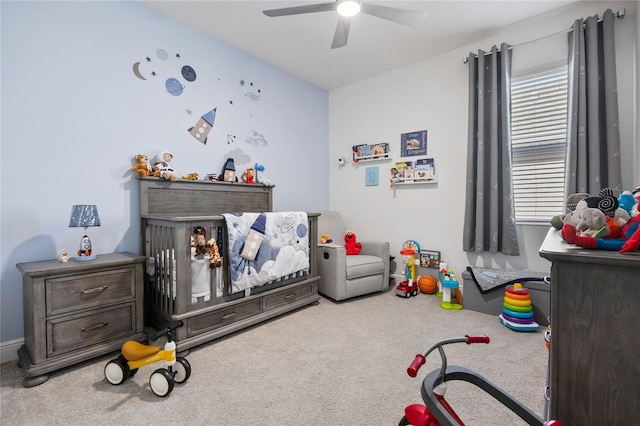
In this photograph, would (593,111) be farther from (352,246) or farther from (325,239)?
(325,239)

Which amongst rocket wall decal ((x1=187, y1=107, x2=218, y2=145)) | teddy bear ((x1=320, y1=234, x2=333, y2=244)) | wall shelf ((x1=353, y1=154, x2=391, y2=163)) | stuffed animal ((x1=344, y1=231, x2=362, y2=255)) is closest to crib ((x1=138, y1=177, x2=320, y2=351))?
rocket wall decal ((x1=187, y1=107, x2=218, y2=145))

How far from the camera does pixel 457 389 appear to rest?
59.5 inches

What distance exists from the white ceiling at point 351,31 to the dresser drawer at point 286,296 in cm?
234

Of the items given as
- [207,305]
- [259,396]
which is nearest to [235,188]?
[207,305]

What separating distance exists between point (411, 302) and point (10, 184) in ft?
10.5

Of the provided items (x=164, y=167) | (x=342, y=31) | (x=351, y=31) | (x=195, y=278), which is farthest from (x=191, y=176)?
(x=351, y=31)

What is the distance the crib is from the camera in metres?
1.93

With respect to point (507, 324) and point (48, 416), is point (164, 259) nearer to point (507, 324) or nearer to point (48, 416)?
point (48, 416)

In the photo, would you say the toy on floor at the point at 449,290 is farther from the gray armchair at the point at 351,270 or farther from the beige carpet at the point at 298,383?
the gray armchair at the point at 351,270

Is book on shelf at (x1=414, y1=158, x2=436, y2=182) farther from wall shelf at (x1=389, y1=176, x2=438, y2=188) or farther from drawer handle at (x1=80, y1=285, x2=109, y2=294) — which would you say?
drawer handle at (x1=80, y1=285, x2=109, y2=294)

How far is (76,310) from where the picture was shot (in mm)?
1728

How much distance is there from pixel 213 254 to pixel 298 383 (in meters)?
0.97

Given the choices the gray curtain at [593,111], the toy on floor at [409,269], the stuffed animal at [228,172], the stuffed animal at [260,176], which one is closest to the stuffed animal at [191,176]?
the stuffed animal at [228,172]

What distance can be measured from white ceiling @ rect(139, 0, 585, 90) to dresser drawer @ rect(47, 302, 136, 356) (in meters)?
2.37
